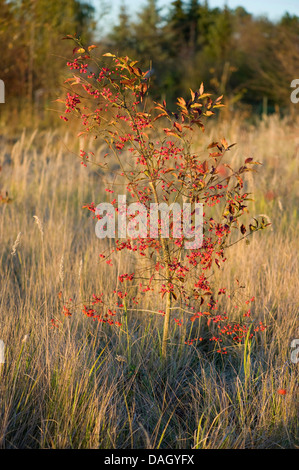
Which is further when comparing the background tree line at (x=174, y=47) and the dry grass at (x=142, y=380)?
the background tree line at (x=174, y=47)

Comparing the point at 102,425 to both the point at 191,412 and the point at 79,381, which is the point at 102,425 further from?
the point at 191,412

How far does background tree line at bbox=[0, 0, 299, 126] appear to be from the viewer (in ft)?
30.4

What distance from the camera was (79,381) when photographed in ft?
6.58

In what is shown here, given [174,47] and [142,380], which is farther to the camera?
[174,47]

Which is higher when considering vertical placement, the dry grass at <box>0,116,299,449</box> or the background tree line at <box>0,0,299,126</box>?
the background tree line at <box>0,0,299,126</box>

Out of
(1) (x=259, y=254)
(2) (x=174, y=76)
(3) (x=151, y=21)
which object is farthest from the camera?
(3) (x=151, y=21)

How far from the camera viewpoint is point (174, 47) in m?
20.8

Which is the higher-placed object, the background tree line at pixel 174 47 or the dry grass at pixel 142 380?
the background tree line at pixel 174 47

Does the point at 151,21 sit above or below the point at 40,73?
above

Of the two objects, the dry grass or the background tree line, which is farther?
the background tree line

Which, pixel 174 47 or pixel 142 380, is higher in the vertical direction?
pixel 174 47

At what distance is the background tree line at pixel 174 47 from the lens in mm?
9258
